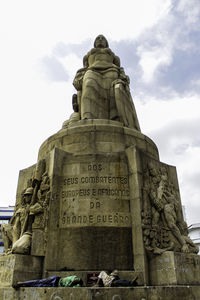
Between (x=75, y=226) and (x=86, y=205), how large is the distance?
704 millimetres

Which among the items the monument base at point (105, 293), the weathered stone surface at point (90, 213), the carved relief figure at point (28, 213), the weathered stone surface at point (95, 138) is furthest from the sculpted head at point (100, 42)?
the monument base at point (105, 293)

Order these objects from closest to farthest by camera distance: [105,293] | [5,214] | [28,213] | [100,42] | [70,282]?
[105,293]
[70,282]
[28,213]
[100,42]
[5,214]

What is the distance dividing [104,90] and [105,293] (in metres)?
9.75

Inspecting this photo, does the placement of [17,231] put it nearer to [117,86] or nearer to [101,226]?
[101,226]

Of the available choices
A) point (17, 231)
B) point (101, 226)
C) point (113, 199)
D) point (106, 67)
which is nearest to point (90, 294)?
point (101, 226)

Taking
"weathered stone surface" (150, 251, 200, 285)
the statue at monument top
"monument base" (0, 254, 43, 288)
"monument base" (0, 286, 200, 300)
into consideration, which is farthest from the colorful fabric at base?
the statue at monument top

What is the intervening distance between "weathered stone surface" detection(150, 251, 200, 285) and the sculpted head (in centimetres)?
1171

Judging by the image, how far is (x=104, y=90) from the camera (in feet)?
44.0

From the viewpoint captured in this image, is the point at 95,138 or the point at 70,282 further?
the point at 95,138

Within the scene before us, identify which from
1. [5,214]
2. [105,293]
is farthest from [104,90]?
[5,214]

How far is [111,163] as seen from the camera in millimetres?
9195

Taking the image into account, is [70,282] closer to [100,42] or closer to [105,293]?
[105,293]

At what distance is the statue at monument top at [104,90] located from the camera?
489 inches

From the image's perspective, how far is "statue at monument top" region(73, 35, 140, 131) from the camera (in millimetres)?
12430
